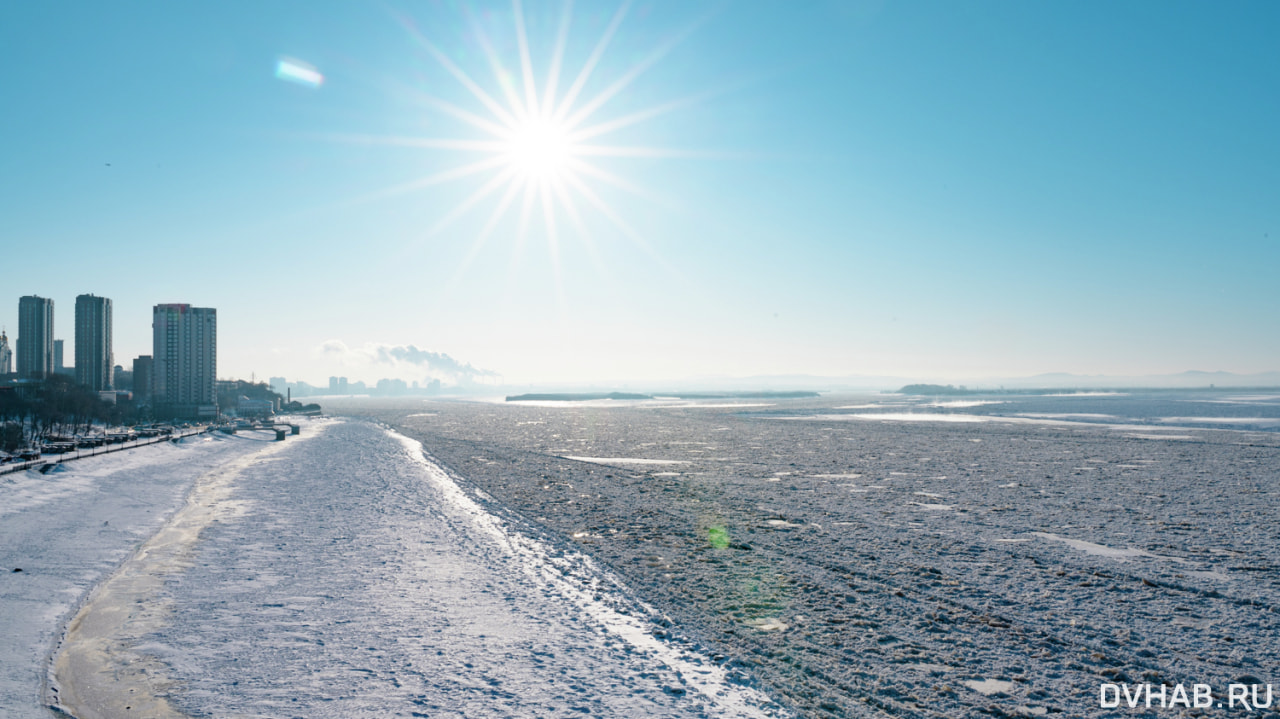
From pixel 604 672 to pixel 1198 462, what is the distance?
29.6 meters

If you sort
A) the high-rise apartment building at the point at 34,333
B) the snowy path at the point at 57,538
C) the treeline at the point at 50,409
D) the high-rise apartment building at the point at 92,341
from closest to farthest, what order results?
the snowy path at the point at 57,538, the treeline at the point at 50,409, the high-rise apartment building at the point at 92,341, the high-rise apartment building at the point at 34,333

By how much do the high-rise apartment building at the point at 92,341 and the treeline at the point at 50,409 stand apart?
237 ft

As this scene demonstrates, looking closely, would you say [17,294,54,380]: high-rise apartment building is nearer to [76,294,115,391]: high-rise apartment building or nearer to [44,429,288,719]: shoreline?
[76,294,115,391]: high-rise apartment building

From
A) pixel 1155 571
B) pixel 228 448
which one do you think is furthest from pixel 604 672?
pixel 228 448

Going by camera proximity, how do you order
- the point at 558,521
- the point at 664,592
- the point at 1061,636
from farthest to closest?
the point at 558,521 < the point at 664,592 < the point at 1061,636

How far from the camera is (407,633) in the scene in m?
8.82

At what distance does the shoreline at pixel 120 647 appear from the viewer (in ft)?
22.4

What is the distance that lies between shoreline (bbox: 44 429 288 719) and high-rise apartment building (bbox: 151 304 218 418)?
509 feet

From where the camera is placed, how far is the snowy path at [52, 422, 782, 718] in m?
6.90

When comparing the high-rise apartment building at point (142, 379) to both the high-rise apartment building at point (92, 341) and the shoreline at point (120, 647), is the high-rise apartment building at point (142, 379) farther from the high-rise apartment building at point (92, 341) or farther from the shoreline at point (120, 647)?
the shoreline at point (120, 647)

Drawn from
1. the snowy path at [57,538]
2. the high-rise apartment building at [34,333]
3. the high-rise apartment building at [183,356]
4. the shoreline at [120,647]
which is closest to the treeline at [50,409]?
the high-rise apartment building at [183,356]

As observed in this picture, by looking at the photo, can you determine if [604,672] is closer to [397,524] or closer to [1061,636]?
[1061,636]

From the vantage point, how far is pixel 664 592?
34.3 ft

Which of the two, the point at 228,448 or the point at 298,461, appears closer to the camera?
the point at 298,461
